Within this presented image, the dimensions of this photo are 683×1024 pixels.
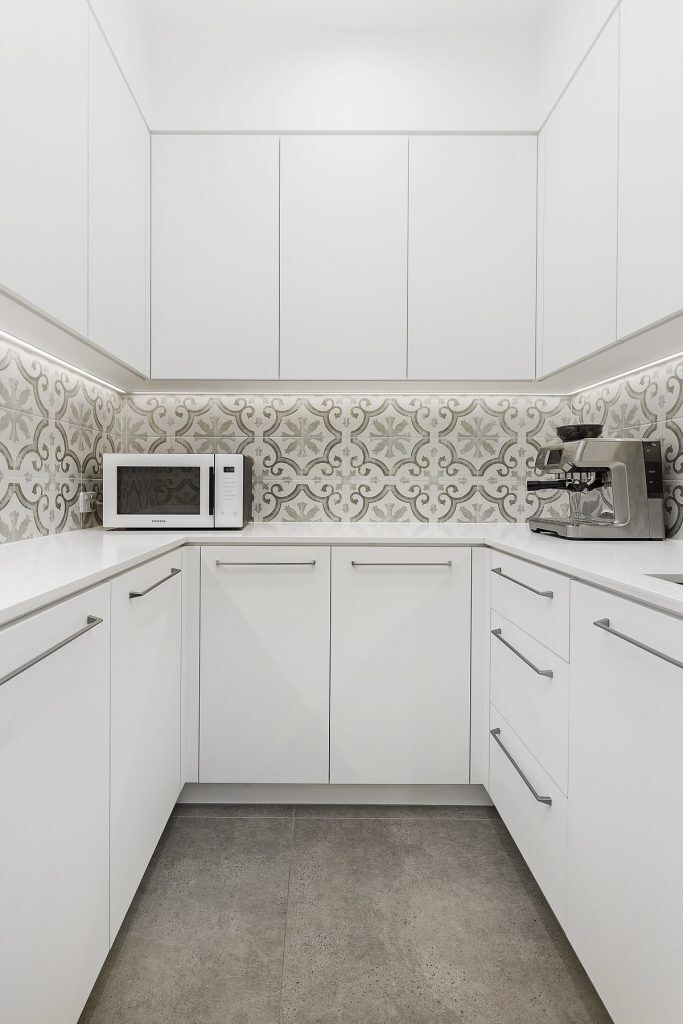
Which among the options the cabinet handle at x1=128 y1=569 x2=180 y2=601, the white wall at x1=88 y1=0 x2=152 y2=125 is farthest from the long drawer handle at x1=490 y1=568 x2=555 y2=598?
the white wall at x1=88 y1=0 x2=152 y2=125

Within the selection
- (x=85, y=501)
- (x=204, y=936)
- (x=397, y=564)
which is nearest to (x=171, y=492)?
(x=85, y=501)

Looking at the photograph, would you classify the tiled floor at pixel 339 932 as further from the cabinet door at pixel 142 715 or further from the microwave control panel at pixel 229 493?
the microwave control panel at pixel 229 493

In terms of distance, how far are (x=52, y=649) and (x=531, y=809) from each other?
118cm

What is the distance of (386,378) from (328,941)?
5.52 feet

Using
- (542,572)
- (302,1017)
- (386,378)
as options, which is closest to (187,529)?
(386,378)

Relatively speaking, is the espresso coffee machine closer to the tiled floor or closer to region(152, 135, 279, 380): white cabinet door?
the tiled floor

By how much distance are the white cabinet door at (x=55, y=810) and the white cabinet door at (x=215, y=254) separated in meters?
1.21

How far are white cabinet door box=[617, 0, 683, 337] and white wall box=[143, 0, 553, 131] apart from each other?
713 millimetres

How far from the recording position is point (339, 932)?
1361 millimetres

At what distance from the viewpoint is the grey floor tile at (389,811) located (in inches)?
73.4

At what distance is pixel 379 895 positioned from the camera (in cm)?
149

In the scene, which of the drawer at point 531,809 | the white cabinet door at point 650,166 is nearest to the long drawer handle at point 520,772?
the drawer at point 531,809

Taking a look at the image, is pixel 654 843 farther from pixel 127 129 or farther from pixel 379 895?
pixel 127 129

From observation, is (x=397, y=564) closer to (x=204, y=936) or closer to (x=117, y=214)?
(x=204, y=936)
